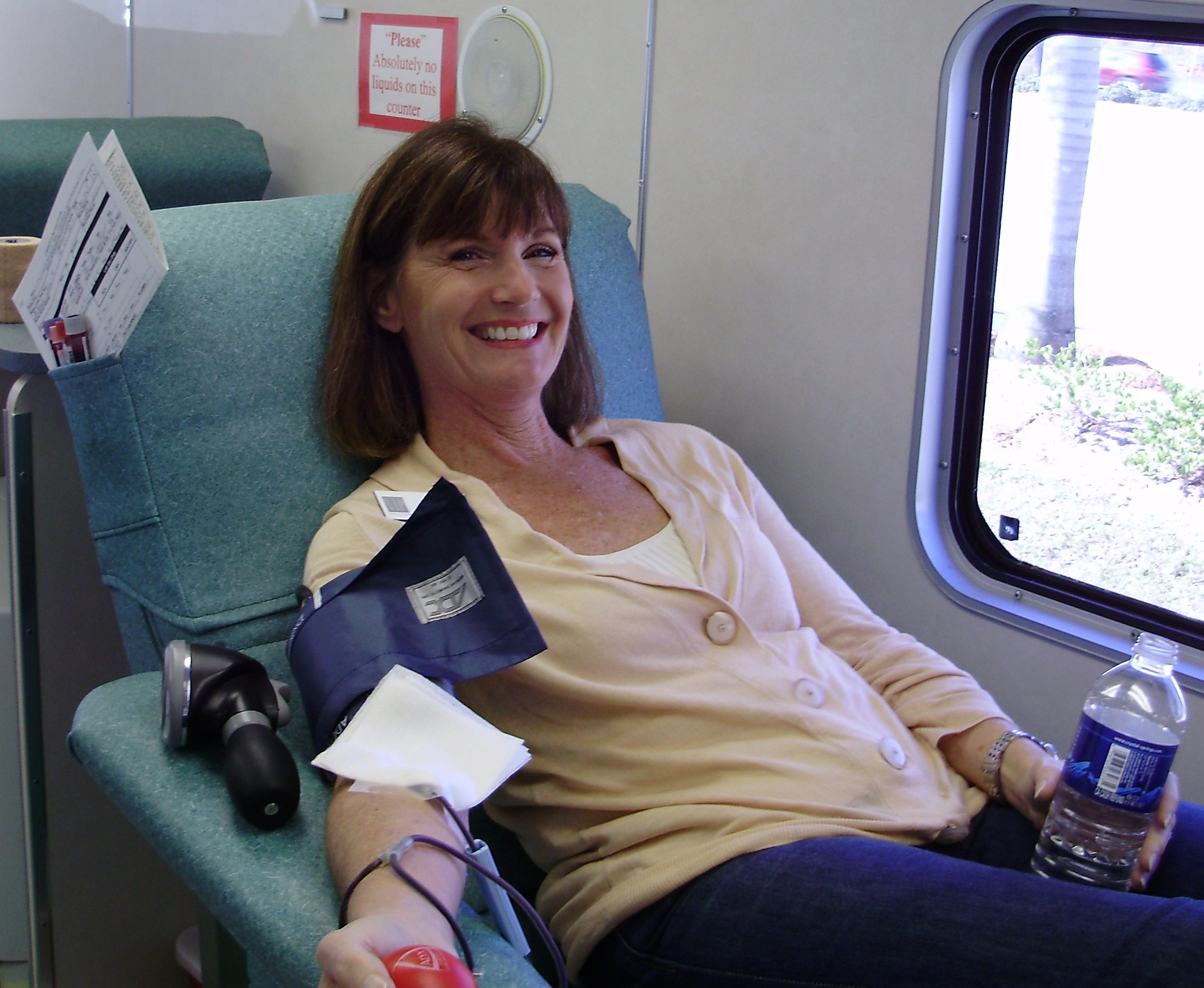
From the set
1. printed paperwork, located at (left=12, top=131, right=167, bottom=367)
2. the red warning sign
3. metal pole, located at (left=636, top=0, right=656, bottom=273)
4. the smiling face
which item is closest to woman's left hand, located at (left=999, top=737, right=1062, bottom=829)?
the smiling face

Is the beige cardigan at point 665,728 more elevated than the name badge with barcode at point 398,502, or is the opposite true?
the name badge with barcode at point 398,502

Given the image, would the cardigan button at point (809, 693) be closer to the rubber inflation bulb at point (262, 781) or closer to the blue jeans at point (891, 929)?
the blue jeans at point (891, 929)

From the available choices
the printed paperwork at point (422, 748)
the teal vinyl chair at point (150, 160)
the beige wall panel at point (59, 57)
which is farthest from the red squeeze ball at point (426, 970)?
the beige wall panel at point (59, 57)

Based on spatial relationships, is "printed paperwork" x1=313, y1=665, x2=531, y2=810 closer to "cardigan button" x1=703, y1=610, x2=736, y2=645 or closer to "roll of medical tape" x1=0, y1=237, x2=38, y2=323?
"cardigan button" x1=703, y1=610, x2=736, y2=645

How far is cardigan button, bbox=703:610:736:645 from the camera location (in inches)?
55.4

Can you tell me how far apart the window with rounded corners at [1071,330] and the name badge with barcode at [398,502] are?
959 millimetres

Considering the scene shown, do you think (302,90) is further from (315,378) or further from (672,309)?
(315,378)

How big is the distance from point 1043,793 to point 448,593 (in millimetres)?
741

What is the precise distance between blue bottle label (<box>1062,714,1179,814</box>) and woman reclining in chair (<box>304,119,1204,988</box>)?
0.08 m

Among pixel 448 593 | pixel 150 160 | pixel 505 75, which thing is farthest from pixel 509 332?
pixel 150 160

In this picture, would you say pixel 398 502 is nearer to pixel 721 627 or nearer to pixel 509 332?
pixel 509 332

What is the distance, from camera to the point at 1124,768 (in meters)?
1.24

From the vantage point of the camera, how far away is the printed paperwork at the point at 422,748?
42.1 inches

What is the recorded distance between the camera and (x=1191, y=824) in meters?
1.34
